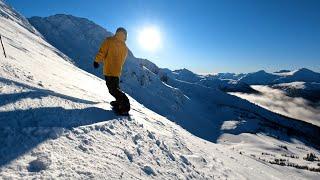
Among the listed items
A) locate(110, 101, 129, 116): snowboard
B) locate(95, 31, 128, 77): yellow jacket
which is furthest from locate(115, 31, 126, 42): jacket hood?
locate(110, 101, 129, 116): snowboard

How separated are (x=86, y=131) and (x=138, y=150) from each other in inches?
51.8

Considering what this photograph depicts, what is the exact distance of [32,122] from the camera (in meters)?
7.00

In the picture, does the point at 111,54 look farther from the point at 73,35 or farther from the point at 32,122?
the point at 73,35

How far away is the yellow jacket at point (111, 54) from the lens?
10008mm

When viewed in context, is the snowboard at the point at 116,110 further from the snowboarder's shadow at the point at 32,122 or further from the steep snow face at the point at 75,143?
the snowboarder's shadow at the point at 32,122

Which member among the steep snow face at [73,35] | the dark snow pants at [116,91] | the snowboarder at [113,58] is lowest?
the dark snow pants at [116,91]

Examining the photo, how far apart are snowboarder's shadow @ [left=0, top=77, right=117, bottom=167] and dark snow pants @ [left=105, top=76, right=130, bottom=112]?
0.73m

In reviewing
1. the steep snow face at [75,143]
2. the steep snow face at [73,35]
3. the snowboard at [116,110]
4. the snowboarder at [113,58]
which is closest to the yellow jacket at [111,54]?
the snowboarder at [113,58]

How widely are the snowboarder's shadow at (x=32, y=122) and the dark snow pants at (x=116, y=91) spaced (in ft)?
2.41

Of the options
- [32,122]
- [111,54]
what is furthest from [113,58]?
[32,122]

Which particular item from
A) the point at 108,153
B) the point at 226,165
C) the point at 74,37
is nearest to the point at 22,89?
the point at 108,153

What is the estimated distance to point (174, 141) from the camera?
1056 centimetres

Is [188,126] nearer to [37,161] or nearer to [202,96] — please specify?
[202,96]

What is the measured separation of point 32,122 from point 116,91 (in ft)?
11.4
